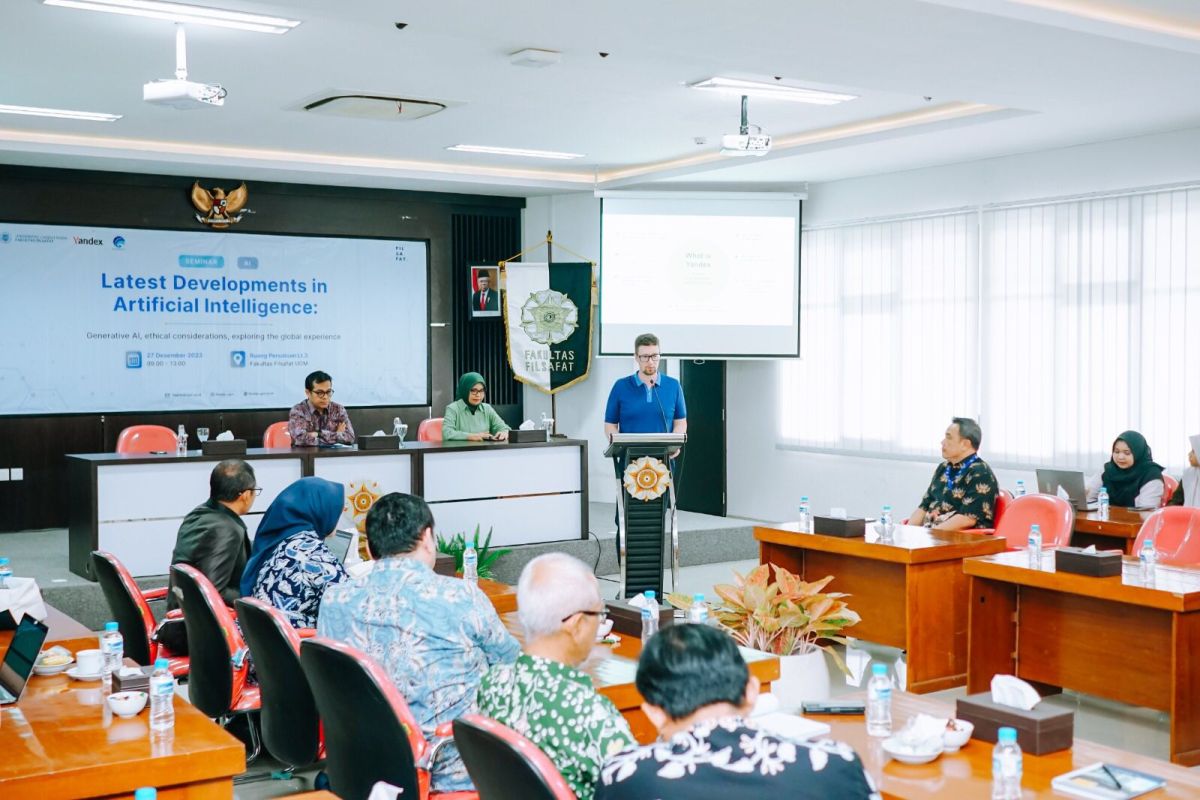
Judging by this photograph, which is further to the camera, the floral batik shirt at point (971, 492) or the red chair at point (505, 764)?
the floral batik shirt at point (971, 492)

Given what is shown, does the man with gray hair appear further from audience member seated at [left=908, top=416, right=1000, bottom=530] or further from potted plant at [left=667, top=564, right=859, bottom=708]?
audience member seated at [left=908, top=416, right=1000, bottom=530]

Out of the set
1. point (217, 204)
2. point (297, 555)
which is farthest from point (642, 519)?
point (217, 204)

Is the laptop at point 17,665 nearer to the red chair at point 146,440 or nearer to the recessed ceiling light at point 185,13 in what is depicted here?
the recessed ceiling light at point 185,13

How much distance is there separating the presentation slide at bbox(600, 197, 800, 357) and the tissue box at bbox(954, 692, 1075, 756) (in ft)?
23.9

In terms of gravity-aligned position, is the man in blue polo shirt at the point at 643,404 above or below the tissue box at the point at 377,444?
above

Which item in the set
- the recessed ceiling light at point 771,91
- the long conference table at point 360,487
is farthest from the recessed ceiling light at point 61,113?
the recessed ceiling light at point 771,91

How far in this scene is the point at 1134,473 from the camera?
7.28 metres

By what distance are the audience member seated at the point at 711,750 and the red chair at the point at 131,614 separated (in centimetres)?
305

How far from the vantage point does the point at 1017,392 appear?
8.69 meters

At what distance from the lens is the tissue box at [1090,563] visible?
193 inches

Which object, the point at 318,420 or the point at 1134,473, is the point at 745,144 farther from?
the point at 318,420

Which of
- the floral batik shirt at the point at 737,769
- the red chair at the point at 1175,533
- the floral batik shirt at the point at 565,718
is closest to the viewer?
the floral batik shirt at the point at 737,769

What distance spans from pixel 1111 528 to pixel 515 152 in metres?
5.01

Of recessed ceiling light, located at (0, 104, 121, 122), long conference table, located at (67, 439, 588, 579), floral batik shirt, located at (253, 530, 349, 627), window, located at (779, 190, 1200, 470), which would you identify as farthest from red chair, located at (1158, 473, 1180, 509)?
recessed ceiling light, located at (0, 104, 121, 122)
